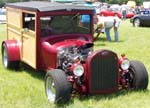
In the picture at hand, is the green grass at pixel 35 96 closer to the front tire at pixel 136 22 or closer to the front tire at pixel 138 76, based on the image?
the front tire at pixel 138 76

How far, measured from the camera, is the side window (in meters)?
8.71

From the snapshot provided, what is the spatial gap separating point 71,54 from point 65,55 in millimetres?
116

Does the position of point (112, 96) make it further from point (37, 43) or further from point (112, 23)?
point (112, 23)

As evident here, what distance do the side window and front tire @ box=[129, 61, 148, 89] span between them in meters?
2.39

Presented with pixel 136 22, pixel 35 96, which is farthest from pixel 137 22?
pixel 35 96

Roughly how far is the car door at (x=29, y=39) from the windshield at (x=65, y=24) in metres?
0.30

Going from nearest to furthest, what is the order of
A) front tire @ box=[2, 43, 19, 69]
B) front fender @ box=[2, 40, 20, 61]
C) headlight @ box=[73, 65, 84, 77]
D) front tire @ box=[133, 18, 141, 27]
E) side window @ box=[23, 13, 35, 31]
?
1. headlight @ box=[73, 65, 84, 77]
2. side window @ box=[23, 13, 35, 31]
3. front fender @ box=[2, 40, 20, 61]
4. front tire @ box=[2, 43, 19, 69]
5. front tire @ box=[133, 18, 141, 27]

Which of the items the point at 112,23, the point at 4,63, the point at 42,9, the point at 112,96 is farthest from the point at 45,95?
the point at 112,23

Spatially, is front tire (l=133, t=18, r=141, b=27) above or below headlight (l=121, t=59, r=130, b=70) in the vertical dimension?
below

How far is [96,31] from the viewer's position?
54.5 ft

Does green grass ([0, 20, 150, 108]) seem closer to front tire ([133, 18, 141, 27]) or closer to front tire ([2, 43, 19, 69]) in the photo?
front tire ([2, 43, 19, 69])

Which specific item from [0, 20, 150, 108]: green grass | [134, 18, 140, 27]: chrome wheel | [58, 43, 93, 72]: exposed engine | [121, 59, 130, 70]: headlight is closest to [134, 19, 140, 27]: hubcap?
[134, 18, 140, 27]: chrome wheel

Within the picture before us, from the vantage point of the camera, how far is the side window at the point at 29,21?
28.6 ft

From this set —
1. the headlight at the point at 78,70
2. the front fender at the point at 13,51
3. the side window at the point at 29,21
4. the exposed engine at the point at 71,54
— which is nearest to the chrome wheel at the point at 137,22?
the front fender at the point at 13,51
